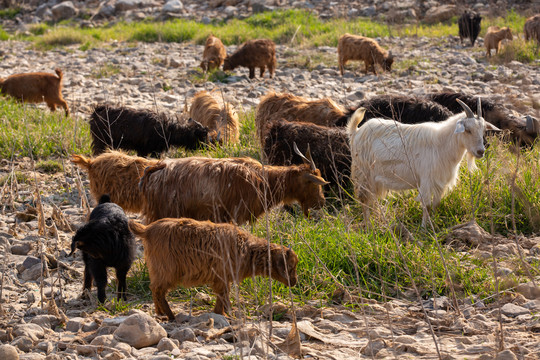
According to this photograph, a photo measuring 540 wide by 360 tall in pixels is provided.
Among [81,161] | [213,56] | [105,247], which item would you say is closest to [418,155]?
[105,247]

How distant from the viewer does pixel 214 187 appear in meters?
6.02

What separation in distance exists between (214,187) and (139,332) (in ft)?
6.10

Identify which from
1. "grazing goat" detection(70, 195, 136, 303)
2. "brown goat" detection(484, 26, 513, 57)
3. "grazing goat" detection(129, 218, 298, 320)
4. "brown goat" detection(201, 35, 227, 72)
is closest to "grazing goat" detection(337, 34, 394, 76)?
"brown goat" detection(484, 26, 513, 57)

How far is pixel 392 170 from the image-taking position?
6480 millimetres

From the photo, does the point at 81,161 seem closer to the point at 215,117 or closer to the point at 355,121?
the point at 355,121

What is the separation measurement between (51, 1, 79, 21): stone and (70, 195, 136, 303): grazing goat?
799 inches

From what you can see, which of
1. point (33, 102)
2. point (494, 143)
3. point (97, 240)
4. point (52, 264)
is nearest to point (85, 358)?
point (97, 240)

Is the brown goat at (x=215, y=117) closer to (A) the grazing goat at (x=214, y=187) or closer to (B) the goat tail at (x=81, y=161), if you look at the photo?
(B) the goat tail at (x=81, y=161)

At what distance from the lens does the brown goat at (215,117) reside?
9.10 meters

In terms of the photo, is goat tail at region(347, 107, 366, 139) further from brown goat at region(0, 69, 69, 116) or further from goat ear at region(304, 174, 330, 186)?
brown goat at region(0, 69, 69, 116)

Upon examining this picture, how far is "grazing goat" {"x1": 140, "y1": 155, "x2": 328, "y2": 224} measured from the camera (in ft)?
19.8

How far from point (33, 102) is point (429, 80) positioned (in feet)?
22.7

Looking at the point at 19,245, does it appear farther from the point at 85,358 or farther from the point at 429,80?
the point at 429,80

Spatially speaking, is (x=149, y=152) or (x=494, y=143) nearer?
(x=494, y=143)
